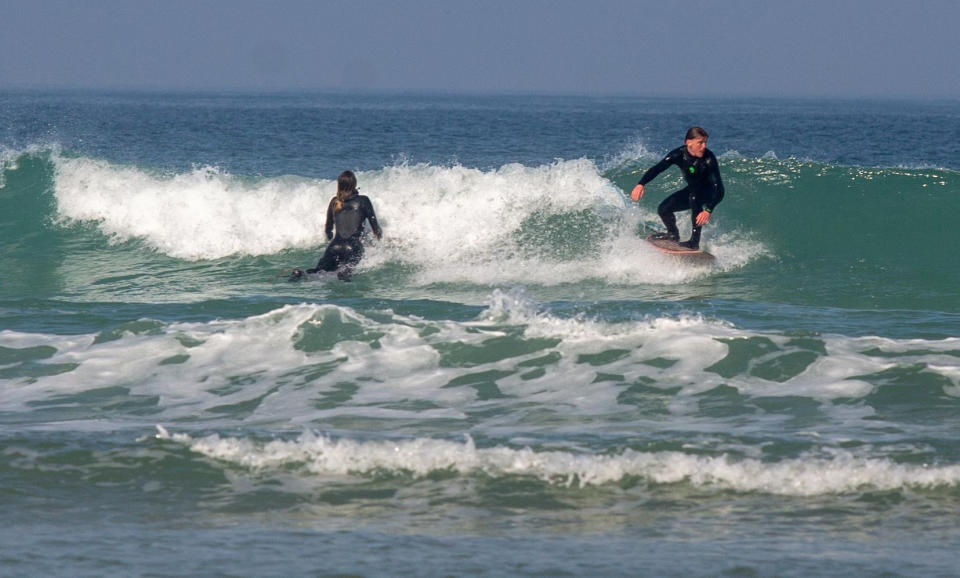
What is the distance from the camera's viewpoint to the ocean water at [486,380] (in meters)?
5.25

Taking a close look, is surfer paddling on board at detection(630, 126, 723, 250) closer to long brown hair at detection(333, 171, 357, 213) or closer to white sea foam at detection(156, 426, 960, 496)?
long brown hair at detection(333, 171, 357, 213)

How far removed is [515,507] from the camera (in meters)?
5.65

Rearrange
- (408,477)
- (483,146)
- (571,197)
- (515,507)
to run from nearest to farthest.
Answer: (515,507) < (408,477) < (571,197) < (483,146)

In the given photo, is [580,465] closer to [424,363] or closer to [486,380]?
[486,380]

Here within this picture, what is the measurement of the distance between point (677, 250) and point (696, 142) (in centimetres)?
125

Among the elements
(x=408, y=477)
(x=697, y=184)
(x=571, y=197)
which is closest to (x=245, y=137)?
(x=571, y=197)

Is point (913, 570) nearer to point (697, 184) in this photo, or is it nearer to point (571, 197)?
point (697, 184)

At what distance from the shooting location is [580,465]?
6070 millimetres

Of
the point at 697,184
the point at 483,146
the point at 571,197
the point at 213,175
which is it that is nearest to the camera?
the point at 697,184

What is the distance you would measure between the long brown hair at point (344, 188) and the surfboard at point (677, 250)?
336 centimetres

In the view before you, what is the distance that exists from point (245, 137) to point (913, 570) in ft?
125

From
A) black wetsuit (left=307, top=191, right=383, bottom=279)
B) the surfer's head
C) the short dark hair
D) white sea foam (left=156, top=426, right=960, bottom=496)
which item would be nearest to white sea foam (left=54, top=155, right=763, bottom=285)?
black wetsuit (left=307, top=191, right=383, bottom=279)

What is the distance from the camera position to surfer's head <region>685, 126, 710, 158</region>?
1184 centimetres

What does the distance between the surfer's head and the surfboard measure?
1.04 meters
